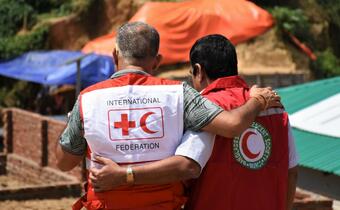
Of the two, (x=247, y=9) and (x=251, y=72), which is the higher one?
(x=247, y=9)

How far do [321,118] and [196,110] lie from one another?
6107mm

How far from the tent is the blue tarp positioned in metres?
6.30

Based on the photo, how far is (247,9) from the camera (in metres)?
16.4

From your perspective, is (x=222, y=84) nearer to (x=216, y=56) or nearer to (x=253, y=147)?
(x=216, y=56)

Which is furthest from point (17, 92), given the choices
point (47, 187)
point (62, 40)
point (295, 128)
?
point (295, 128)

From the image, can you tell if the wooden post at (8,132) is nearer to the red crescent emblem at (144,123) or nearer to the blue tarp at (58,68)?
the blue tarp at (58,68)

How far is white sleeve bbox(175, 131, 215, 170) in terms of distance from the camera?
289 cm

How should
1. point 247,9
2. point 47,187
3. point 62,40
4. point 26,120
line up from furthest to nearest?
point 62,40
point 247,9
point 26,120
point 47,187

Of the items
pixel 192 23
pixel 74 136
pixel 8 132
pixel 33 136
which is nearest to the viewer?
pixel 74 136

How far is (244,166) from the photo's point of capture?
122 inches

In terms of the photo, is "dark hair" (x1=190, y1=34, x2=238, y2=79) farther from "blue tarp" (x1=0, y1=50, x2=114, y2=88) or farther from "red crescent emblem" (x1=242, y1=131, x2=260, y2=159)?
"blue tarp" (x1=0, y1=50, x2=114, y2=88)

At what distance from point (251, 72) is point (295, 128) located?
8664 mm

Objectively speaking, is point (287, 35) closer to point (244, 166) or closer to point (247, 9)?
point (247, 9)

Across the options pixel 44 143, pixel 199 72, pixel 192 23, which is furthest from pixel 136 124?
pixel 192 23
